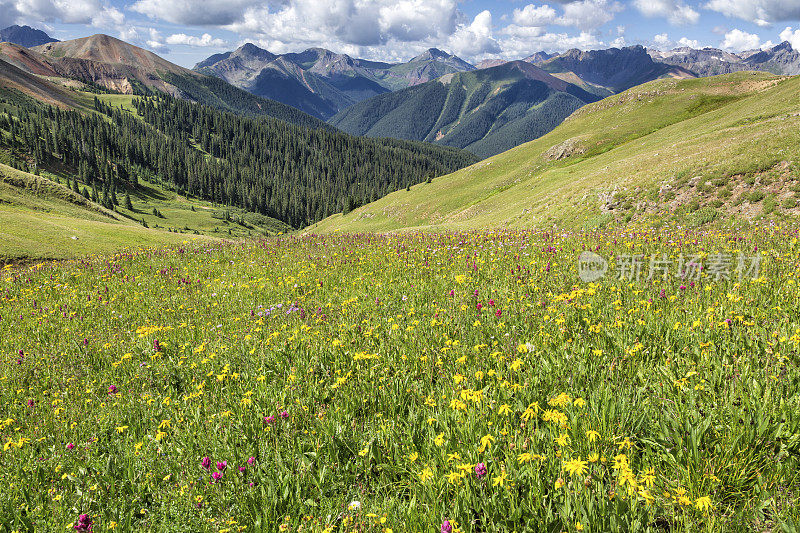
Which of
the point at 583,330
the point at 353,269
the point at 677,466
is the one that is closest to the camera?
the point at 677,466

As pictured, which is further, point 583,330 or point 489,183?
point 489,183

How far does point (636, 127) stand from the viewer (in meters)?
67.9

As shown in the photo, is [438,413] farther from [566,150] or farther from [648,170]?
[566,150]

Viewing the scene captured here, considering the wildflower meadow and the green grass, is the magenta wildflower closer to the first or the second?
the wildflower meadow

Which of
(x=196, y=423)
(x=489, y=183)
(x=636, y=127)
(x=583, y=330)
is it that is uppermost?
(x=636, y=127)

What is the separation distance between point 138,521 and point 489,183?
72.9m

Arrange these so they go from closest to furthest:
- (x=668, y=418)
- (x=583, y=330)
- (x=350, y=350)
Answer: (x=668, y=418) < (x=583, y=330) < (x=350, y=350)

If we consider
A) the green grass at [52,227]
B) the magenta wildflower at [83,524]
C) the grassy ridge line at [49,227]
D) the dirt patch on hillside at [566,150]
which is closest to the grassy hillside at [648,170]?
the dirt patch on hillside at [566,150]

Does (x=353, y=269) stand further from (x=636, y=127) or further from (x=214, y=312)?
(x=636, y=127)

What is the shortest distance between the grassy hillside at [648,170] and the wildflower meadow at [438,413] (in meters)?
15.2

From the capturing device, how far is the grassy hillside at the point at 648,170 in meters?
19.9

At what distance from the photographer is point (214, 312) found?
8.77m

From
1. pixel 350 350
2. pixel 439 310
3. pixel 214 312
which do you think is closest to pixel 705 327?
pixel 439 310

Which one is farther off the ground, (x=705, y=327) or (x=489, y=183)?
(x=489, y=183)
